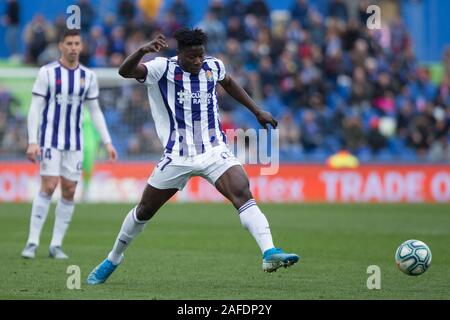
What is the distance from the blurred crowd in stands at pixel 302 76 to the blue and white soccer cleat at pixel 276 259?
15523mm

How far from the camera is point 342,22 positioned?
28094 millimetres

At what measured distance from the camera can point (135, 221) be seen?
9.14 m

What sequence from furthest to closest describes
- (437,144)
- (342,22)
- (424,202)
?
(342,22), (437,144), (424,202)

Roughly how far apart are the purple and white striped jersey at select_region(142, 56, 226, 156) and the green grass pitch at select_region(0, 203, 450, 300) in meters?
1.33

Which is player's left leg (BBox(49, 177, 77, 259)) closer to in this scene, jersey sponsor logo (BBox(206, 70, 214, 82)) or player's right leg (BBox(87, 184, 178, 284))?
player's right leg (BBox(87, 184, 178, 284))

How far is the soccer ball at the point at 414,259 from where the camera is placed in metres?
9.25

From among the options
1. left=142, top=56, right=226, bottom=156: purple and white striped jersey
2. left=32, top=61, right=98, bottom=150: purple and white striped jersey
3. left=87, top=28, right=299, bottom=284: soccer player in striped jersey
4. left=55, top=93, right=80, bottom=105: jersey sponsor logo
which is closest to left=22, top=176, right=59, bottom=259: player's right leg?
left=32, top=61, right=98, bottom=150: purple and white striped jersey

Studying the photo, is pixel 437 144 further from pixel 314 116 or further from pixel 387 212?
pixel 387 212

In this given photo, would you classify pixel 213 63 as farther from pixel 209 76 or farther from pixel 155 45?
pixel 155 45

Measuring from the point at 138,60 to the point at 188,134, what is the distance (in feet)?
2.96

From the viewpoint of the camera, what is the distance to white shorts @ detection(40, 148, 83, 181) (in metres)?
11.9

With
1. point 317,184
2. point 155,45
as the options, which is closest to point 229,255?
point 155,45
